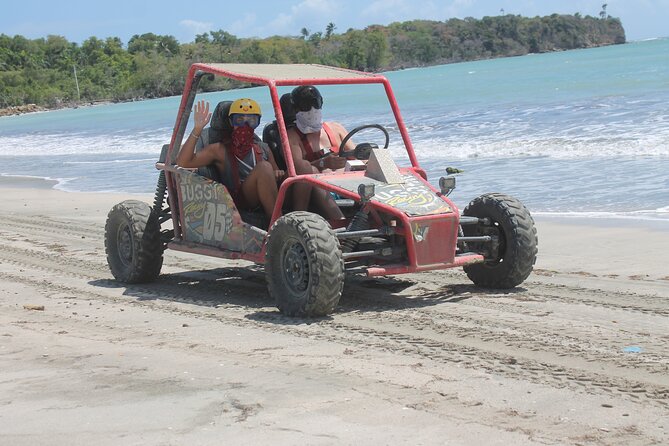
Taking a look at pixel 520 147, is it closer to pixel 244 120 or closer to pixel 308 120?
pixel 308 120

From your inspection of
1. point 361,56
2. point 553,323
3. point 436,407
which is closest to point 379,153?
point 553,323

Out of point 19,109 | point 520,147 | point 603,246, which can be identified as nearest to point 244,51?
point 19,109

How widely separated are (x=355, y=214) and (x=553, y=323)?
5.50 feet

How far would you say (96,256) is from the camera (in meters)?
11.2

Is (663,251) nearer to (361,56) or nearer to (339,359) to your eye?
(339,359)


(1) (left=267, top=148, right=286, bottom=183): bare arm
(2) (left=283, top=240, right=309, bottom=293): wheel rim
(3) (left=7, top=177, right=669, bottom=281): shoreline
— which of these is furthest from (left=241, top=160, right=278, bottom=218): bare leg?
(3) (left=7, top=177, right=669, bottom=281): shoreline

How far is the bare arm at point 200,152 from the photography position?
8586 millimetres

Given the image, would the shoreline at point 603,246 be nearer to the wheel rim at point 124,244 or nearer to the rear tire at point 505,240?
the rear tire at point 505,240

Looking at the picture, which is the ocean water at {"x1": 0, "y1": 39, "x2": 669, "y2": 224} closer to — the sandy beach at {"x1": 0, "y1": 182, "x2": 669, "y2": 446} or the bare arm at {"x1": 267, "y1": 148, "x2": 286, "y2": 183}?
the bare arm at {"x1": 267, "y1": 148, "x2": 286, "y2": 183}

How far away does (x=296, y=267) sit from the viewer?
295 inches

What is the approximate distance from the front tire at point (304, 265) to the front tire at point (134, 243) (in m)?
1.96

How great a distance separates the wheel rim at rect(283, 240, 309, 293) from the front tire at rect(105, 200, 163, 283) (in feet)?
6.79

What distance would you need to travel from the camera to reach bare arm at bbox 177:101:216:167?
8586mm

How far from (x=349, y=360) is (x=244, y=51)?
98525 millimetres
